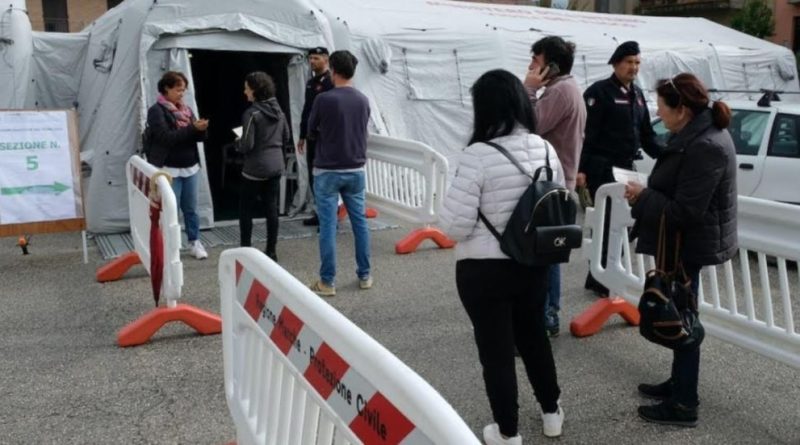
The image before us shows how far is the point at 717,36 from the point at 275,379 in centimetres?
1434

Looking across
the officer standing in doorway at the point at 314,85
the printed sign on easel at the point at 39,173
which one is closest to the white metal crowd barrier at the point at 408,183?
the officer standing in doorway at the point at 314,85

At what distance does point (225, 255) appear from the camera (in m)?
2.87

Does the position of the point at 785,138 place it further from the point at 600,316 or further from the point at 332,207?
the point at 332,207

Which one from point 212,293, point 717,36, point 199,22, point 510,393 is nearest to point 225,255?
point 510,393

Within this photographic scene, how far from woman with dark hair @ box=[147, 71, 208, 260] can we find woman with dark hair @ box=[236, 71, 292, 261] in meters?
0.53

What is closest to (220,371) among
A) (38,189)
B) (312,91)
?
(38,189)

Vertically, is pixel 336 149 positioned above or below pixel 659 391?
above

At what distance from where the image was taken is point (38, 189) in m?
6.40

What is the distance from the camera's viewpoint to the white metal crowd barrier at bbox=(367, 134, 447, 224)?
7199 millimetres

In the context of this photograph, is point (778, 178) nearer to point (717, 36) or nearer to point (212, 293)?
point (212, 293)

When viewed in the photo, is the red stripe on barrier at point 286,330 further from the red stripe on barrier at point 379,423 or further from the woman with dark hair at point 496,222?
the woman with dark hair at point 496,222

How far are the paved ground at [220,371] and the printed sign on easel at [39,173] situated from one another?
1.63 feet

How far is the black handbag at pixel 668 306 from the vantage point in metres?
3.33

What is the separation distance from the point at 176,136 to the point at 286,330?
14.8 ft
